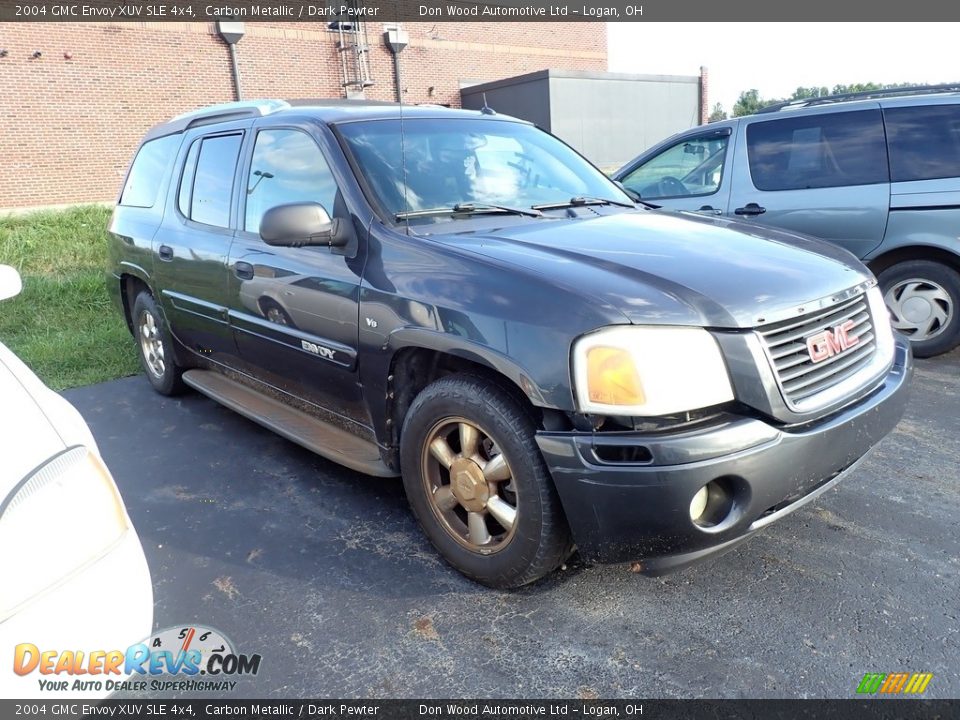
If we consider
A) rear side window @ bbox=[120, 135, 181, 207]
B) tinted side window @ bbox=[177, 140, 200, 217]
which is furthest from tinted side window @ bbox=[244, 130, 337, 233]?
rear side window @ bbox=[120, 135, 181, 207]

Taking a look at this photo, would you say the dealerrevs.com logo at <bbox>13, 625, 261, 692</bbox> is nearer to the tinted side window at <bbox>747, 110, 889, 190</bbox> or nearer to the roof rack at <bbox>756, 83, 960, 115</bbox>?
the tinted side window at <bbox>747, 110, 889, 190</bbox>

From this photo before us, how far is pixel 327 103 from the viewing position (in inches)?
157

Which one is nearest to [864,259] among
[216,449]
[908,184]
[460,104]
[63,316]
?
[908,184]

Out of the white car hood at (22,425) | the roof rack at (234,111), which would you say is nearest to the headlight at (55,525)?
the white car hood at (22,425)

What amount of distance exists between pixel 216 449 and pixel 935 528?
375 centimetres

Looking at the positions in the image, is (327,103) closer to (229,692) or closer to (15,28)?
(229,692)

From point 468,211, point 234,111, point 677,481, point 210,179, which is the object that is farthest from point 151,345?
point 677,481

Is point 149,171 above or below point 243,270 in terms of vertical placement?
above

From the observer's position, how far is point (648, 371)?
2.20 meters

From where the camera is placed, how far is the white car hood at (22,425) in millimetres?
1686

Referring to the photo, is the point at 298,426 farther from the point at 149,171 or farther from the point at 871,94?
the point at 871,94

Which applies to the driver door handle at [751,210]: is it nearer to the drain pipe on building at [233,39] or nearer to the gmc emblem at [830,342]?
the gmc emblem at [830,342]

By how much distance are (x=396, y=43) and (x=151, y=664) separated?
21626 mm

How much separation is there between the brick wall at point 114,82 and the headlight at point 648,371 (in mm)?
17231
